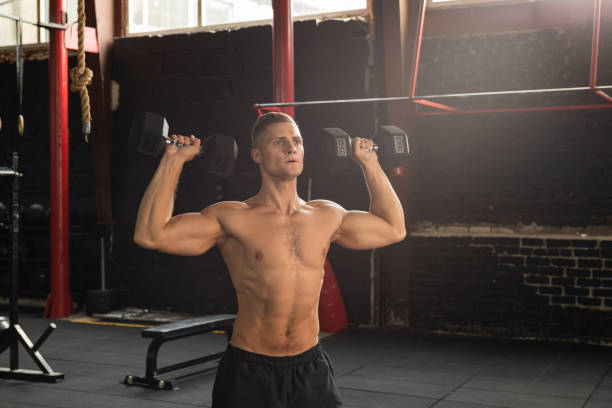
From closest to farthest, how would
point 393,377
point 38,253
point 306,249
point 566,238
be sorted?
point 306,249 → point 393,377 → point 566,238 → point 38,253

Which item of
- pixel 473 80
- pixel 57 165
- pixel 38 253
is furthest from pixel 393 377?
pixel 38 253

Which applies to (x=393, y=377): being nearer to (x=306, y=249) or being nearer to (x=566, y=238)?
(x=566, y=238)

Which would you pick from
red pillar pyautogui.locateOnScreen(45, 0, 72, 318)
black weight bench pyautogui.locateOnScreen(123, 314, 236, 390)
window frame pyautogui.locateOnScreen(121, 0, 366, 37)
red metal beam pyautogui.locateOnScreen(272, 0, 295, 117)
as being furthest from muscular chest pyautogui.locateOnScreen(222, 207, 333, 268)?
red pillar pyautogui.locateOnScreen(45, 0, 72, 318)

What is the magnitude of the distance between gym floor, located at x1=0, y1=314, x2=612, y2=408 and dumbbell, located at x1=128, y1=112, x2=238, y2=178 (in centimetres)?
213

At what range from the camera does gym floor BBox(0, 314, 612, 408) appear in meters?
4.07

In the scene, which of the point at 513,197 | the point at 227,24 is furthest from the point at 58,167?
the point at 513,197

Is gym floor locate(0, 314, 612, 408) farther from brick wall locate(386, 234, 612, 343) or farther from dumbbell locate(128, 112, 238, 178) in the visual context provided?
dumbbell locate(128, 112, 238, 178)

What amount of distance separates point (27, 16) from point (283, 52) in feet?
10.2

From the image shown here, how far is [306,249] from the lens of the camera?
2250mm

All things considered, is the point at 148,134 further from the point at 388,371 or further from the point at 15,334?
the point at 388,371

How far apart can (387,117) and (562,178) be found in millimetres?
1418

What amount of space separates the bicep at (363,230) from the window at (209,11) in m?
4.10

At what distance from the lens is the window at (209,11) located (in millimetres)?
6270

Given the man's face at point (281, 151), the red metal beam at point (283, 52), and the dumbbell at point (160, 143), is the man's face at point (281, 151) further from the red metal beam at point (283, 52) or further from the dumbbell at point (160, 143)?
the red metal beam at point (283, 52)
